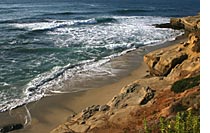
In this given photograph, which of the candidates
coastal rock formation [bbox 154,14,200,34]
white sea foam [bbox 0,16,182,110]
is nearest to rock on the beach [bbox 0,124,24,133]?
white sea foam [bbox 0,16,182,110]

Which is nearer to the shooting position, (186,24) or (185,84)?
(185,84)

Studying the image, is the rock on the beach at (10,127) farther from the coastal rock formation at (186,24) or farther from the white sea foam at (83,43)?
the coastal rock formation at (186,24)

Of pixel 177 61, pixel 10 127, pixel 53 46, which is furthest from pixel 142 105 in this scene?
pixel 53 46

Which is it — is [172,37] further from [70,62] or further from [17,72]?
[17,72]

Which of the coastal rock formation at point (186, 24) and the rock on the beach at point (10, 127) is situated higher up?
the coastal rock formation at point (186, 24)

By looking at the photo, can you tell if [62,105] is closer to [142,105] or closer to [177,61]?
[142,105]

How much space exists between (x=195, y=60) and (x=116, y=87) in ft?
15.9

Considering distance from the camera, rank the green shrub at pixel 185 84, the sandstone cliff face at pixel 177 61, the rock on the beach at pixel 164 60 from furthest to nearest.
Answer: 1. the rock on the beach at pixel 164 60
2. the sandstone cliff face at pixel 177 61
3. the green shrub at pixel 185 84

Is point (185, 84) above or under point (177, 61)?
above

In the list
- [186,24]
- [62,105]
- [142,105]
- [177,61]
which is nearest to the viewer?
[142,105]

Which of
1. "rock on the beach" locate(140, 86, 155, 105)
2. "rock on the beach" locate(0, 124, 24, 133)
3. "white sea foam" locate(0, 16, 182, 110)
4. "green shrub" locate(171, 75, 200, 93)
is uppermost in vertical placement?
"green shrub" locate(171, 75, 200, 93)

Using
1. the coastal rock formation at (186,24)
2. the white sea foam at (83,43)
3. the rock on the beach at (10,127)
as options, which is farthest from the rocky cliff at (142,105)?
the coastal rock formation at (186,24)

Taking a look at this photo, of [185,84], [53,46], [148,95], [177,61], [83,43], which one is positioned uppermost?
[185,84]

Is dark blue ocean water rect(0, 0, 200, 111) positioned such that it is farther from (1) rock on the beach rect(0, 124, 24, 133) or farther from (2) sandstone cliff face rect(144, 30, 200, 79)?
(2) sandstone cliff face rect(144, 30, 200, 79)
